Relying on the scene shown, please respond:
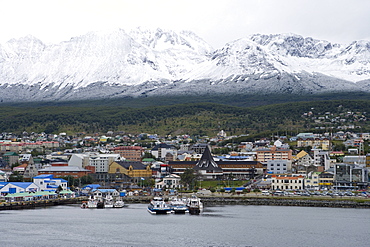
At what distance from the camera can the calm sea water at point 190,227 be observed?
48000 millimetres

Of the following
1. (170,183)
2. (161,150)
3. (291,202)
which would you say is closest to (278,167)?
(170,183)

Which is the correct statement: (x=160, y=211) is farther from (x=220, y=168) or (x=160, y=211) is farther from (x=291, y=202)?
(x=220, y=168)

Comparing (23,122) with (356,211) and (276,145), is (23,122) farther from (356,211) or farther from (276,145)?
(356,211)

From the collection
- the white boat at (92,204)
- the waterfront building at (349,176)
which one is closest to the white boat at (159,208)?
the white boat at (92,204)

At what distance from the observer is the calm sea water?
4800 cm

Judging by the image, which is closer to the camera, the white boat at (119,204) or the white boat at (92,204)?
the white boat at (92,204)

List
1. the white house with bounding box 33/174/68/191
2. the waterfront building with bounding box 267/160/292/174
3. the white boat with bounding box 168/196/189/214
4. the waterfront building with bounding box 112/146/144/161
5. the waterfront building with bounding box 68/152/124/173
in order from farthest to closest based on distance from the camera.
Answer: the waterfront building with bounding box 112/146/144/161 → the waterfront building with bounding box 68/152/124/173 → the waterfront building with bounding box 267/160/292/174 → the white house with bounding box 33/174/68/191 → the white boat with bounding box 168/196/189/214

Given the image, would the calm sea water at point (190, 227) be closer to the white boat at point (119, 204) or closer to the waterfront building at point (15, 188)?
the white boat at point (119, 204)

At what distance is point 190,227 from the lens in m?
54.6

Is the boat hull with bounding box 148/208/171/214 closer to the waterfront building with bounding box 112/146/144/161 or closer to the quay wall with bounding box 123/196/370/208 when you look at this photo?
the quay wall with bounding box 123/196/370/208

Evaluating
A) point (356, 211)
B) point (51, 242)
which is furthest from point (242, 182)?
point (51, 242)

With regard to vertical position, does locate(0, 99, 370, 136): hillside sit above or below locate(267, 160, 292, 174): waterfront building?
above

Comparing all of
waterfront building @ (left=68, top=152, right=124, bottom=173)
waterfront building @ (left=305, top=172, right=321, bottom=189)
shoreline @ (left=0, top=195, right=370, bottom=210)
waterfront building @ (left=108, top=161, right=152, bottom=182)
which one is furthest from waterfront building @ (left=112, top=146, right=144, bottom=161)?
shoreline @ (left=0, top=195, right=370, bottom=210)

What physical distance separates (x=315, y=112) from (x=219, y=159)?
249ft
